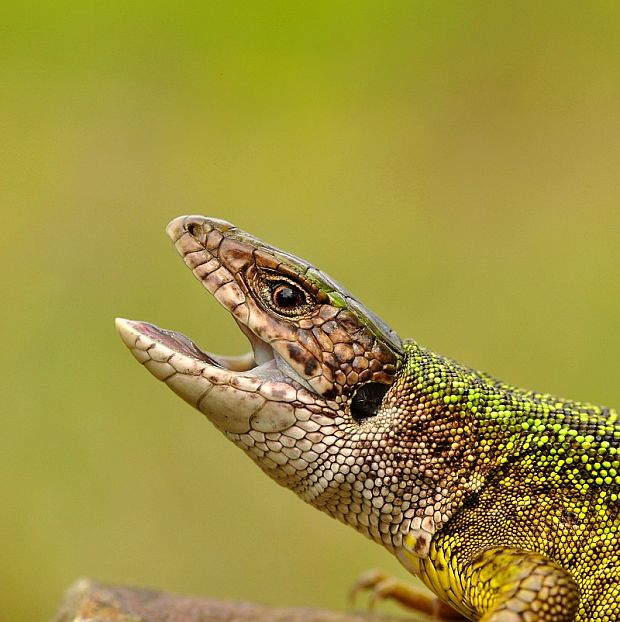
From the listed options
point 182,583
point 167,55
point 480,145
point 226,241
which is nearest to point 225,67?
point 167,55

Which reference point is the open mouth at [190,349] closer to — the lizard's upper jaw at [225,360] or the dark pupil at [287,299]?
the lizard's upper jaw at [225,360]

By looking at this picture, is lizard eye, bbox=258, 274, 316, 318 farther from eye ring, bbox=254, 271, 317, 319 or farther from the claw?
the claw

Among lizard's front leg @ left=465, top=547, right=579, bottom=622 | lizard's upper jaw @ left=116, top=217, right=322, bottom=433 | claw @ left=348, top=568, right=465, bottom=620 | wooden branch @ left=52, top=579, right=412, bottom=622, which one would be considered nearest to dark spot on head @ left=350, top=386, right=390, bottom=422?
lizard's upper jaw @ left=116, top=217, right=322, bottom=433

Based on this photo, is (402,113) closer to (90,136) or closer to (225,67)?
(225,67)

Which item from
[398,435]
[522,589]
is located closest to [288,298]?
[398,435]

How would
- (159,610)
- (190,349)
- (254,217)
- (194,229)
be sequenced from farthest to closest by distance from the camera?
(254,217)
(159,610)
(194,229)
(190,349)

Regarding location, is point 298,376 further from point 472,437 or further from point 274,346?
point 472,437
